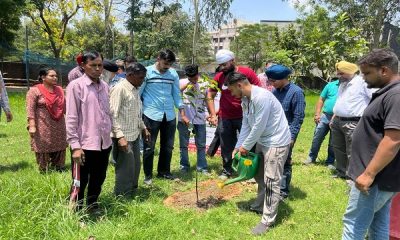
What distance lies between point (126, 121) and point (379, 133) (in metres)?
Answer: 2.76

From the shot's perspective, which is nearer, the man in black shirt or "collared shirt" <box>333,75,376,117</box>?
the man in black shirt

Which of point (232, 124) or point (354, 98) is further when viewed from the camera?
point (232, 124)

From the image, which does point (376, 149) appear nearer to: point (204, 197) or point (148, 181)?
point (204, 197)

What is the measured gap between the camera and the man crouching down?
12.1 ft

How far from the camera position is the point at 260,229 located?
382cm

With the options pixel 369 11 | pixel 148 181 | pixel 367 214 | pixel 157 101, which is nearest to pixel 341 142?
pixel 157 101

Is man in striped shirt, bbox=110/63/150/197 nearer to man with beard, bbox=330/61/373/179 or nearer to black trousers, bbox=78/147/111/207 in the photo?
black trousers, bbox=78/147/111/207

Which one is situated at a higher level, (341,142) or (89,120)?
(89,120)

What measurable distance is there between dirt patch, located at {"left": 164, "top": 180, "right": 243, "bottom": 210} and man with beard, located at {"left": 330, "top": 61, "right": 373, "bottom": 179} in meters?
1.65

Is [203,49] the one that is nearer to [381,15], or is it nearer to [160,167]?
[381,15]

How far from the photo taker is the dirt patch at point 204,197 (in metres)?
4.55

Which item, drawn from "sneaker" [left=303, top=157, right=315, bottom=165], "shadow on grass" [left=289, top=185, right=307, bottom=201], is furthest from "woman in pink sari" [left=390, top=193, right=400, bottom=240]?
"sneaker" [left=303, top=157, right=315, bottom=165]

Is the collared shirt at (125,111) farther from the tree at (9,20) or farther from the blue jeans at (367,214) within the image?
the tree at (9,20)

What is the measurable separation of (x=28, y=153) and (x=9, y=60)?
55.5 ft
